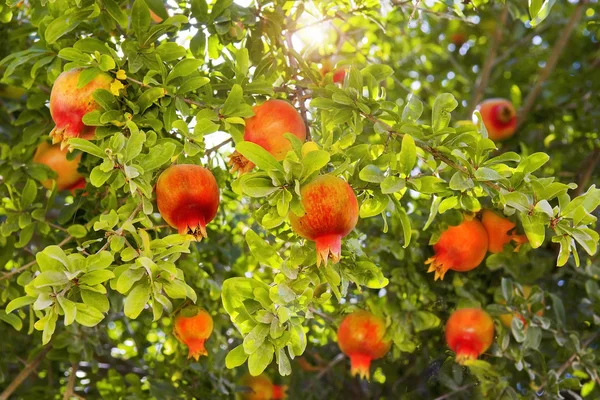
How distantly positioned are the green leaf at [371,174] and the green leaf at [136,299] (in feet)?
1.30

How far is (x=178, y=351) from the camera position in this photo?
1.94 metres

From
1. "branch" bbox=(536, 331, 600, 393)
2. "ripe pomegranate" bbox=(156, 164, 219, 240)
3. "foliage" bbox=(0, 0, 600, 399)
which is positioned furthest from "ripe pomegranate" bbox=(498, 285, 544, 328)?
"ripe pomegranate" bbox=(156, 164, 219, 240)

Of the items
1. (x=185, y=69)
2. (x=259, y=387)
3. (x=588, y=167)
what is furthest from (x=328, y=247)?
(x=588, y=167)

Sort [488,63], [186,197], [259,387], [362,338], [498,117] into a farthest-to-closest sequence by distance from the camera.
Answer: [488,63] → [498,117] → [259,387] → [362,338] → [186,197]

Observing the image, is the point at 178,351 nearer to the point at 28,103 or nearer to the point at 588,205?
the point at 28,103

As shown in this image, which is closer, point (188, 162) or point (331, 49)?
point (188, 162)

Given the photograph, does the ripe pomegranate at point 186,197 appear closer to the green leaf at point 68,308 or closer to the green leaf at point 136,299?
the green leaf at point 136,299

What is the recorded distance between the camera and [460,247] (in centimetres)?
170

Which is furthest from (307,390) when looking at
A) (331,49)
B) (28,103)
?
(28,103)

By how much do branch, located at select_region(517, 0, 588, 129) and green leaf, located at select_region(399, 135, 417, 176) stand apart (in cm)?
159

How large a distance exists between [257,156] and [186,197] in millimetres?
179

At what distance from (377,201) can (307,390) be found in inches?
47.5

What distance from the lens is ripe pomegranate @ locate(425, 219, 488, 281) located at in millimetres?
1695

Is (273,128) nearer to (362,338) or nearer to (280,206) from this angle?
(280,206)
